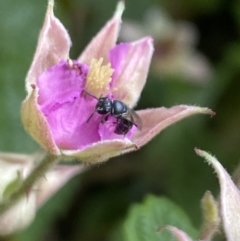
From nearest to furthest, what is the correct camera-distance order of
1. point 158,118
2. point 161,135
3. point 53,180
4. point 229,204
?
1. point 229,204
2. point 158,118
3. point 53,180
4. point 161,135

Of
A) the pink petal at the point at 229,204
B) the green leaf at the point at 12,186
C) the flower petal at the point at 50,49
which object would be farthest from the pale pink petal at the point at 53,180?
the pink petal at the point at 229,204

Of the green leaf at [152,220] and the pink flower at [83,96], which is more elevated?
the pink flower at [83,96]

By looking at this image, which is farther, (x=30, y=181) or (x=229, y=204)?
(x=30, y=181)

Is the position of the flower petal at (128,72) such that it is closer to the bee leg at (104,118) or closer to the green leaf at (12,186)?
the bee leg at (104,118)

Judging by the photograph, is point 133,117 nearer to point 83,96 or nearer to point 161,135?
point 83,96

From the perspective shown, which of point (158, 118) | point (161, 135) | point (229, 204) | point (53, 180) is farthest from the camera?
point (161, 135)

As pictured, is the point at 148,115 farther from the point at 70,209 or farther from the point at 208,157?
the point at 70,209

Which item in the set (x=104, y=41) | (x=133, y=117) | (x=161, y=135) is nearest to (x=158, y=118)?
(x=133, y=117)
